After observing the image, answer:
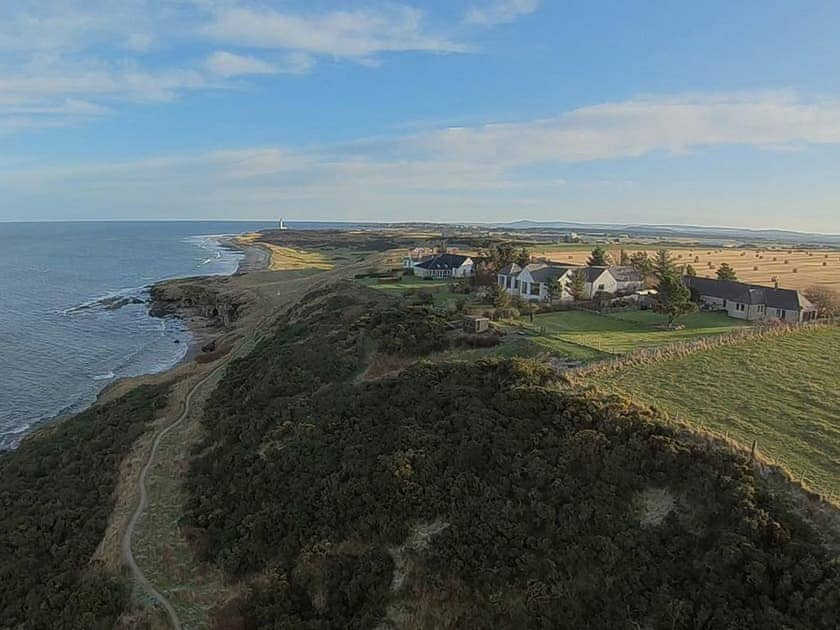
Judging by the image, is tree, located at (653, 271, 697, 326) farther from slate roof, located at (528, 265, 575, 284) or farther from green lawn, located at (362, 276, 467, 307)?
green lawn, located at (362, 276, 467, 307)

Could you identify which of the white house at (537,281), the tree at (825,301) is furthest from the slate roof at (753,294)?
the white house at (537,281)

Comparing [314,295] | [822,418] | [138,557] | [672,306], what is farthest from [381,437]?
[314,295]

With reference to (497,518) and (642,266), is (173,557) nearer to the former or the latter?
(497,518)

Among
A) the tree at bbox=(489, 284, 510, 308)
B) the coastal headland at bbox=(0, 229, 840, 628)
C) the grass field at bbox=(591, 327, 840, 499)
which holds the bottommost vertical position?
the coastal headland at bbox=(0, 229, 840, 628)

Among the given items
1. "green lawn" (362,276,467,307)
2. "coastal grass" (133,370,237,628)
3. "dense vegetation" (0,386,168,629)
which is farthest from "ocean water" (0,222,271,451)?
"green lawn" (362,276,467,307)

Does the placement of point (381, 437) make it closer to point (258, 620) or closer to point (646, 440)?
point (258, 620)

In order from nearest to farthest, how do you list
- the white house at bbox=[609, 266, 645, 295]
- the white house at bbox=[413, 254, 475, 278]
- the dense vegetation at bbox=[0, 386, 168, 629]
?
the dense vegetation at bbox=[0, 386, 168, 629] → the white house at bbox=[609, 266, 645, 295] → the white house at bbox=[413, 254, 475, 278]

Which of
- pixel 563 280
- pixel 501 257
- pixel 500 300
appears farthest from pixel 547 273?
pixel 500 300
